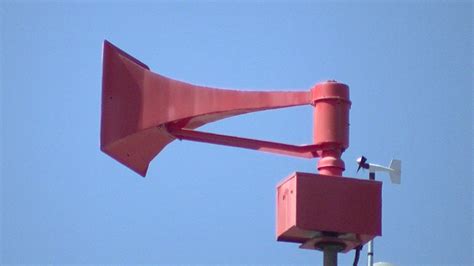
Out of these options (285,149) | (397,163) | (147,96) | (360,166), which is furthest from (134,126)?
(360,166)

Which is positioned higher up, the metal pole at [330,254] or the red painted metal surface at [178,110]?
the red painted metal surface at [178,110]

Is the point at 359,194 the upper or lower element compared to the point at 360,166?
lower

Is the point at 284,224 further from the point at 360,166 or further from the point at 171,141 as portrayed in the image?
the point at 360,166

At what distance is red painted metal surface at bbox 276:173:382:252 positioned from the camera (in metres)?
10.2

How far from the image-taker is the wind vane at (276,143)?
33.7 ft

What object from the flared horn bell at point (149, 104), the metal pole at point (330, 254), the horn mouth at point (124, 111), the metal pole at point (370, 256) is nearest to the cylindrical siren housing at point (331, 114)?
the flared horn bell at point (149, 104)

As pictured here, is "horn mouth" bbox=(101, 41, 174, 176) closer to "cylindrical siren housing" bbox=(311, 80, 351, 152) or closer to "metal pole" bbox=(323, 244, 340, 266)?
"cylindrical siren housing" bbox=(311, 80, 351, 152)

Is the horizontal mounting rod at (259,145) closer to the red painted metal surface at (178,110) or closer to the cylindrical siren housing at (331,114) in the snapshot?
the red painted metal surface at (178,110)

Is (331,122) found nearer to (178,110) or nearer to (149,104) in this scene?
(178,110)

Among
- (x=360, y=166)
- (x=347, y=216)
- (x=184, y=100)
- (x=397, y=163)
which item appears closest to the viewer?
(x=347, y=216)

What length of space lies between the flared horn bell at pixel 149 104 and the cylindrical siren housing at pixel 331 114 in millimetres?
123

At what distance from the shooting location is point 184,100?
11.0 m

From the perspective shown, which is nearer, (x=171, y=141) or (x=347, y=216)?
(x=347, y=216)

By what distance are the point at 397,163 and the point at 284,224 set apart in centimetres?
594
